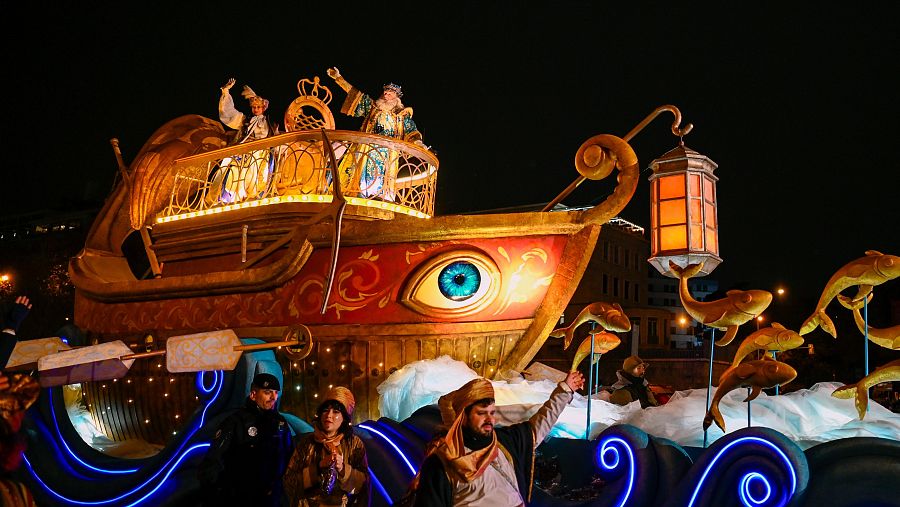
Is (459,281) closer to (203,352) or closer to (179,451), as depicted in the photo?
(203,352)

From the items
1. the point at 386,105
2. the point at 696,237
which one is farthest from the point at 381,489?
the point at 386,105

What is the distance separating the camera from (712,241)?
5.57m

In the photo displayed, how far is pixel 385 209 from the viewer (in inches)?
291

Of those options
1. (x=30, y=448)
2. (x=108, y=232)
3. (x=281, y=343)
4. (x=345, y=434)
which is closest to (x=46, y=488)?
(x=30, y=448)

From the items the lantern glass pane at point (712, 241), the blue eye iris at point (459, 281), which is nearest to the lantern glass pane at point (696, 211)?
the lantern glass pane at point (712, 241)

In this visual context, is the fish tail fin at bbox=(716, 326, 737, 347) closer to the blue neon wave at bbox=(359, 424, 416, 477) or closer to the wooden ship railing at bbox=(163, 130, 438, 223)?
the blue neon wave at bbox=(359, 424, 416, 477)

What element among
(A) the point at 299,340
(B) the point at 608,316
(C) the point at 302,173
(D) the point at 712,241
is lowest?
(A) the point at 299,340

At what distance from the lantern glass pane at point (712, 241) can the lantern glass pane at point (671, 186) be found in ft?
1.13

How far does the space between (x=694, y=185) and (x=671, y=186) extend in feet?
0.56

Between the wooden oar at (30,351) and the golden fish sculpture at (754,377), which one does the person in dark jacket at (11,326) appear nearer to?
the wooden oar at (30,351)

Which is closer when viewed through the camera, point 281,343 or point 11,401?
point 11,401

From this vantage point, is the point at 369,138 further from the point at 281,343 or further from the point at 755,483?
the point at 755,483

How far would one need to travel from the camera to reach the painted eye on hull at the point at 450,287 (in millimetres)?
6117

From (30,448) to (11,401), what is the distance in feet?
14.4
